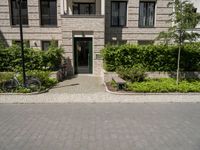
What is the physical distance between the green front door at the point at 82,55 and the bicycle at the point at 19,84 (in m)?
5.10

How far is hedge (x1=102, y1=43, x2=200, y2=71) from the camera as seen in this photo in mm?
12492

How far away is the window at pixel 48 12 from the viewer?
16219mm

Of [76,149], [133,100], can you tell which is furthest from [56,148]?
[133,100]

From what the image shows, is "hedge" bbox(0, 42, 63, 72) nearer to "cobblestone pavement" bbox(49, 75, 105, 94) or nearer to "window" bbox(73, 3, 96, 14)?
"cobblestone pavement" bbox(49, 75, 105, 94)

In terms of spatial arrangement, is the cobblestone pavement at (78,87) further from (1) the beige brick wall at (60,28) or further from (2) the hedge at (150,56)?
(1) the beige brick wall at (60,28)

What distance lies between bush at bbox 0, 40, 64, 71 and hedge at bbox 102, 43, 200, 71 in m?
3.63

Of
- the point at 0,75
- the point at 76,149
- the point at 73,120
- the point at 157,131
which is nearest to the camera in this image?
the point at 76,149

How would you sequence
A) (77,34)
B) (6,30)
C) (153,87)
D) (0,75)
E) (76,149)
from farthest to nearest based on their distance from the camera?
(6,30)
(77,34)
(0,75)
(153,87)
(76,149)

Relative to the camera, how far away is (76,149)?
4438mm

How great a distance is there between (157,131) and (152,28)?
12801mm

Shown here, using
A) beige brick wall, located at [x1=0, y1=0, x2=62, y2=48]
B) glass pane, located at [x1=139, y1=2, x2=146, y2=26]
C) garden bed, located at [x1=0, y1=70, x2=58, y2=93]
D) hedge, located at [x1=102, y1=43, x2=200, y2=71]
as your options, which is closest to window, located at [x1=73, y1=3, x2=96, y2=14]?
beige brick wall, located at [x1=0, y1=0, x2=62, y2=48]

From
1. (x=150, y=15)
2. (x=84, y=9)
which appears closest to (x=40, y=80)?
(x=84, y=9)

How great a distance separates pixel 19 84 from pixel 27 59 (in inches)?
118

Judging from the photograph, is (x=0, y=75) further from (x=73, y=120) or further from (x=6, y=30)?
(x=73, y=120)
